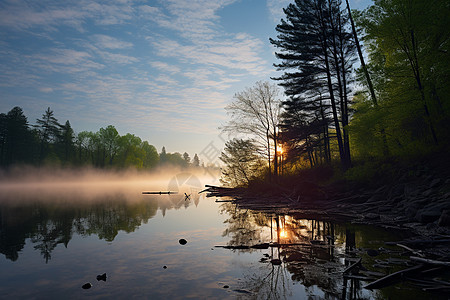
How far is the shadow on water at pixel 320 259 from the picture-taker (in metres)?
5.11

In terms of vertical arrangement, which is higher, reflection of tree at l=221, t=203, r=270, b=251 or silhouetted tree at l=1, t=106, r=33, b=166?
silhouetted tree at l=1, t=106, r=33, b=166

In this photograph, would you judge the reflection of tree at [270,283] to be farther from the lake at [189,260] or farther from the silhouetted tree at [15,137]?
the silhouetted tree at [15,137]

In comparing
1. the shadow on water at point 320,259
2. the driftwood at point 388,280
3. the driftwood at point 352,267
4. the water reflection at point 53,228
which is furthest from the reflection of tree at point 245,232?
the water reflection at point 53,228

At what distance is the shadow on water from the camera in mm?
5109

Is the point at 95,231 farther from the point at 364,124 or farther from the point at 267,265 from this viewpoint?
the point at 364,124

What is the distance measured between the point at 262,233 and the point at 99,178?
8263 centimetres

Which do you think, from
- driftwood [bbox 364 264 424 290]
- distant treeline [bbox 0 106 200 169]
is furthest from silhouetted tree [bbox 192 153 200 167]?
driftwood [bbox 364 264 424 290]

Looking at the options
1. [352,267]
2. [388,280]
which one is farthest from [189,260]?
[388,280]

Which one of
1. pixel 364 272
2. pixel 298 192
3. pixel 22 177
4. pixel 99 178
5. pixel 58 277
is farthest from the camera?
pixel 99 178

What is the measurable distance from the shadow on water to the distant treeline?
2892 inches

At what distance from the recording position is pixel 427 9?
15.6 metres

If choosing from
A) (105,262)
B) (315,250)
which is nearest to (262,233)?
(315,250)

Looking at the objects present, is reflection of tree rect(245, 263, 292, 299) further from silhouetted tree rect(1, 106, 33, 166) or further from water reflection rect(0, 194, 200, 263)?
silhouetted tree rect(1, 106, 33, 166)

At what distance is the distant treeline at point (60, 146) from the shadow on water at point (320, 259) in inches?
2892
